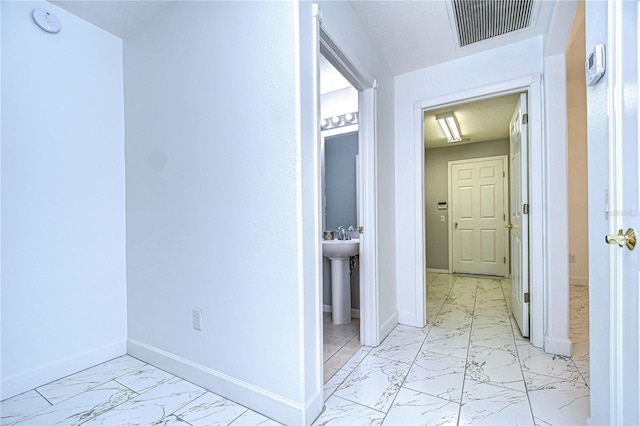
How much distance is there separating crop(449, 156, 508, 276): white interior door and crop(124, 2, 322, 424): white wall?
4459 mm

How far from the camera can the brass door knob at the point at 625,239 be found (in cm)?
Answer: 83

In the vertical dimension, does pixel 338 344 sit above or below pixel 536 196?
below

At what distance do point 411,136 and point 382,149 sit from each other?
1.37 ft

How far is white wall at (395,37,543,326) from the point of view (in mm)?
2402

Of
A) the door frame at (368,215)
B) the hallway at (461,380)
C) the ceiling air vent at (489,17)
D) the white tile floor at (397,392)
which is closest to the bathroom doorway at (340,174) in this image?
the door frame at (368,215)

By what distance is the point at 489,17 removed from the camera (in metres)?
1.92

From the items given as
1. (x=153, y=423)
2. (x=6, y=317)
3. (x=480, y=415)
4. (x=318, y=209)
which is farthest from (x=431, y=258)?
(x=6, y=317)

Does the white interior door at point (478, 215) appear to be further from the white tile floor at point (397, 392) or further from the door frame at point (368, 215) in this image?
the door frame at point (368, 215)

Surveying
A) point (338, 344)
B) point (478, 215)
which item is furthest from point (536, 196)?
point (478, 215)

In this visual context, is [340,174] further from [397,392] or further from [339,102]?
[397,392]

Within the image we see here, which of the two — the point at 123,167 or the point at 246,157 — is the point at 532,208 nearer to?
the point at 246,157

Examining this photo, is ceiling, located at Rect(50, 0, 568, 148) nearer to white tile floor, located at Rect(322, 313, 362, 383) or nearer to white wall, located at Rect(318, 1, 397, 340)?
white wall, located at Rect(318, 1, 397, 340)

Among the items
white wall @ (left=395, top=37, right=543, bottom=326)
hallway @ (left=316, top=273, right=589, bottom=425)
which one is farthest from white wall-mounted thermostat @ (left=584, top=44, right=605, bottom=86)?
hallway @ (left=316, top=273, right=589, bottom=425)

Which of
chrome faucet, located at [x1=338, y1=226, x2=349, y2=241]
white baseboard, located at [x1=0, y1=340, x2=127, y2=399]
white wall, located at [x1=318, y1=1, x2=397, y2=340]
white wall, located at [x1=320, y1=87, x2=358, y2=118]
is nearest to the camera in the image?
white baseboard, located at [x1=0, y1=340, x2=127, y2=399]
